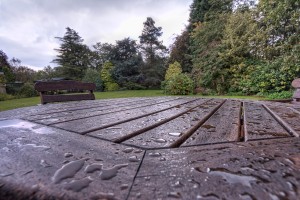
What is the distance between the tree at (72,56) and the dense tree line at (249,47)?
49.7ft

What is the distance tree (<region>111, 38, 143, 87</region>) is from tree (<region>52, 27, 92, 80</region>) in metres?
5.75

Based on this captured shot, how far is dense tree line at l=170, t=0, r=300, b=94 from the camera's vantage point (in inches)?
212

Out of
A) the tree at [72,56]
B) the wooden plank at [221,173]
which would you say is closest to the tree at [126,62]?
the tree at [72,56]

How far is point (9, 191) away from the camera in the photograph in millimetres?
220

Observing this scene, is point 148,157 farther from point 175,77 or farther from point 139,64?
point 139,64

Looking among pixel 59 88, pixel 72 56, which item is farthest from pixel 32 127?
pixel 72 56

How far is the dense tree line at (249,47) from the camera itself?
5375 mm

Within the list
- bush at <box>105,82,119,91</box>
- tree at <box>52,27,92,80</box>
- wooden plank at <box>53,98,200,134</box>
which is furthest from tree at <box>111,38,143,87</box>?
wooden plank at <box>53,98,200,134</box>

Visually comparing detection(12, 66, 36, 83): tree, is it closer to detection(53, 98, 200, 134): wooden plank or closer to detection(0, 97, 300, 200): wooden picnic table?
detection(53, 98, 200, 134): wooden plank

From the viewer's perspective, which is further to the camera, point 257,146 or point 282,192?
point 257,146

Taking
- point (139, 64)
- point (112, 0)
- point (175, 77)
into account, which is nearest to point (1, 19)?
point (112, 0)

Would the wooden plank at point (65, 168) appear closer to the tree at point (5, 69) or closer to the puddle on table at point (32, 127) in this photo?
the puddle on table at point (32, 127)

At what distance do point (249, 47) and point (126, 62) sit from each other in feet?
34.1

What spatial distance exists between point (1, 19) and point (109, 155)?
425 inches
